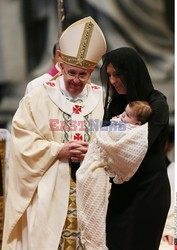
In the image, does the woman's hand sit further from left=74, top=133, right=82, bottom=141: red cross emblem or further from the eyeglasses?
the eyeglasses

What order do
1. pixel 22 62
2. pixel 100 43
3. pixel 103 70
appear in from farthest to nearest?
pixel 22 62 < pixel 100 43 < pixel 103 70

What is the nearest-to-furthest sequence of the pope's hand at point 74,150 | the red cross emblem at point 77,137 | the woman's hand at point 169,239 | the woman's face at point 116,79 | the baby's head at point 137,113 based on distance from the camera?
1. the baby's head at point 137,113
2. the woman's face at point 116,79
3. the pope's hand at point 74,150
4. the red cross emblem at point 77,137
5. the woman's hand at point 169,239

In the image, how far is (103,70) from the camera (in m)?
2.74

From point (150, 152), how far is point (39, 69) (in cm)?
340

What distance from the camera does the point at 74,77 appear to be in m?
3.08

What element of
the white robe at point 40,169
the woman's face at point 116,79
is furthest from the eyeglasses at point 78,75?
the woman's face at point 116,79

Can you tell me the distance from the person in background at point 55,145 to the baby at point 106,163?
0.42m

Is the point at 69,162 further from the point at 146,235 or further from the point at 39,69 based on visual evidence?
the point at 39,69

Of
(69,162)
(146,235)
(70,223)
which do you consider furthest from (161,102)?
(70,223)

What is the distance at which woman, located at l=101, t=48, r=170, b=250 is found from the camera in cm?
255

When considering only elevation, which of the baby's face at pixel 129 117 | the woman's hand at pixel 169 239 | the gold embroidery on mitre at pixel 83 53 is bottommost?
the woman's hand at pixel 169 239

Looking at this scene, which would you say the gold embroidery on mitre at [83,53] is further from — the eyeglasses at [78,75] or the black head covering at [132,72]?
the black head covering at [132,72]

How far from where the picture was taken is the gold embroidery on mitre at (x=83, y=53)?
310cm

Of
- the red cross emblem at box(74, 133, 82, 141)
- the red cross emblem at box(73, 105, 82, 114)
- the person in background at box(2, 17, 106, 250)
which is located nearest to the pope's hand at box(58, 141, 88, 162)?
the person in background at box(2, 17, 106, 250)
